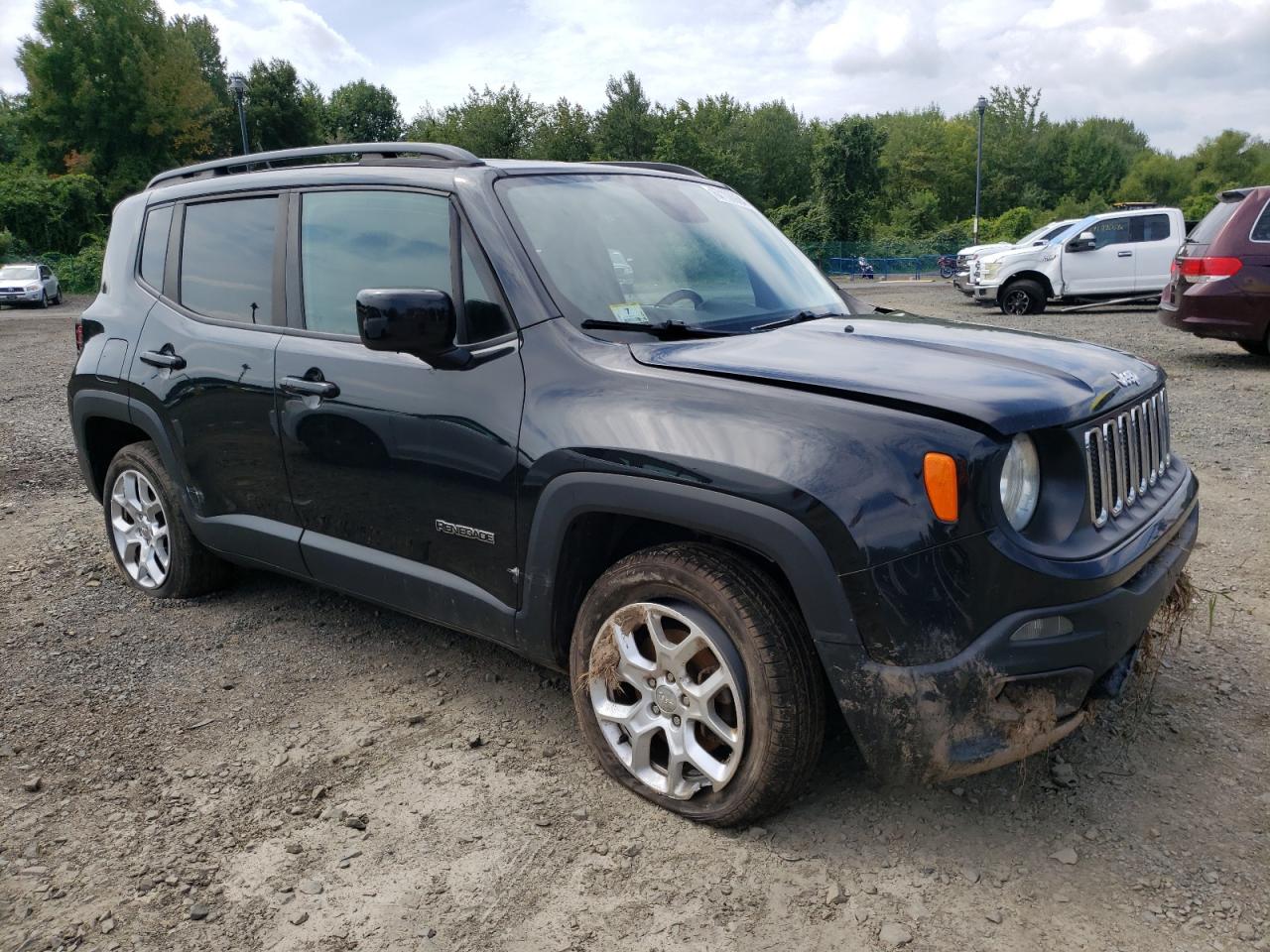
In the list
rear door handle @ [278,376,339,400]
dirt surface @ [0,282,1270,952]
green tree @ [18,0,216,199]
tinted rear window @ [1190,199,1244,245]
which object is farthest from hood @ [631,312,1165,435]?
green tree @ [18,0,216,199]

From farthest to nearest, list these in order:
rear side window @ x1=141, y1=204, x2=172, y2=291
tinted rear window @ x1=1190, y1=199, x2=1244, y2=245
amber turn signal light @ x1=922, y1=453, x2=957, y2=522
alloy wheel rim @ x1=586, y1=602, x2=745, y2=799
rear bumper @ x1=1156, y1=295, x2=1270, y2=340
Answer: tinted rear window @ x1=1190, y1=199, x2=1244, y2=245 → rear bumper @ x1=1156, y1=295, x2=1270, y2=340 → rear side window @ x1=141, y1=204, x2=172, y2=291 → alloy wheel rim @ x1=586, y1=602, x2=745, y2=799 → amber turn signal light @ x1=922, y1=453, x2=957, y2=522

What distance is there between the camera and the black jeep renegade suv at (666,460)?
242 centimetres

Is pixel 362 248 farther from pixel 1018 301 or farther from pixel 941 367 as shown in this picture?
pixel 1018 301

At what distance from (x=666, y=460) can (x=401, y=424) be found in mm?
1046

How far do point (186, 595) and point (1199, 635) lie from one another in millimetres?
4254

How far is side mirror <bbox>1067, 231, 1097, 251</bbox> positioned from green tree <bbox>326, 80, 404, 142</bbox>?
236 ft

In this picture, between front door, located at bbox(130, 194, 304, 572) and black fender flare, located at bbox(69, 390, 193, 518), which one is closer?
front door, located at bbox(130, 194, 304, 572)

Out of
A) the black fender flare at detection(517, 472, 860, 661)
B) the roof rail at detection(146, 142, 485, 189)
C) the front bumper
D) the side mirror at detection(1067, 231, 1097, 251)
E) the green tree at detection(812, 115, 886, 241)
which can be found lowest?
the front bumper

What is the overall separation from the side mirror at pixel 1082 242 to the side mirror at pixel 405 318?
16.4 metres

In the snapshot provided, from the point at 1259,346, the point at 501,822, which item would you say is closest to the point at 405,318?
the point at 501,822

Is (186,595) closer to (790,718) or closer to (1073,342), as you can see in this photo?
(790,718)

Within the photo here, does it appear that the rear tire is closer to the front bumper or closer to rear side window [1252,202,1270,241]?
rear side window [1252,202,1270,241]

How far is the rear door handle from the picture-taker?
11.5ft

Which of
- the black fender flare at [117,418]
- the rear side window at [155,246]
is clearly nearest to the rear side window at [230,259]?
the rear side window at [155,246]
